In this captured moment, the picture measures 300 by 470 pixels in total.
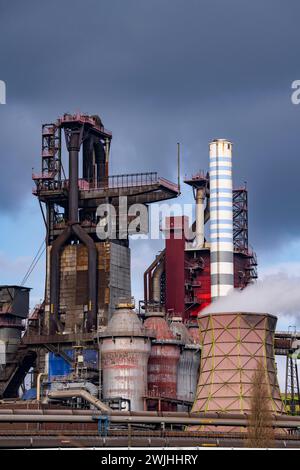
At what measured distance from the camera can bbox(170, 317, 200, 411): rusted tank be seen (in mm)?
108500

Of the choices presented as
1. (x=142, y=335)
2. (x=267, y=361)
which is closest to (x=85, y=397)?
(x=142, y=335)

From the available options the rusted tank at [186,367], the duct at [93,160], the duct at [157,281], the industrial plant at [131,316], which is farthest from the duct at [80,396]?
the duct at [93,160]

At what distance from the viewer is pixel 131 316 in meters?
106

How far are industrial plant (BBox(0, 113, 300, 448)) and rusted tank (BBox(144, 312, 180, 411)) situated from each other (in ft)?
0.37

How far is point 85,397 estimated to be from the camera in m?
96.9

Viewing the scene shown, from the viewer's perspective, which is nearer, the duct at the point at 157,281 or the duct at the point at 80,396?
the duct at the point at 80,396

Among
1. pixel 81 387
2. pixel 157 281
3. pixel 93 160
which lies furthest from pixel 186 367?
pixel 93 160

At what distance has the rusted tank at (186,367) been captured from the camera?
108 m

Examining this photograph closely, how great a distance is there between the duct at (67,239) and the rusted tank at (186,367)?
9893 millimetres

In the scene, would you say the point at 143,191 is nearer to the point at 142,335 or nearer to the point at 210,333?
the point at 142,335

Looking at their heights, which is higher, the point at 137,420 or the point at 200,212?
the point at 200,212

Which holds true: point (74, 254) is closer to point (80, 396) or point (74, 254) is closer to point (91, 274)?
point (91, 274)

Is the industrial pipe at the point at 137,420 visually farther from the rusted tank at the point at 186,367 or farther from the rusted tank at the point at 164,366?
the rusted tank at the point at 186,367

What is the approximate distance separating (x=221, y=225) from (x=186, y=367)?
635 inches
